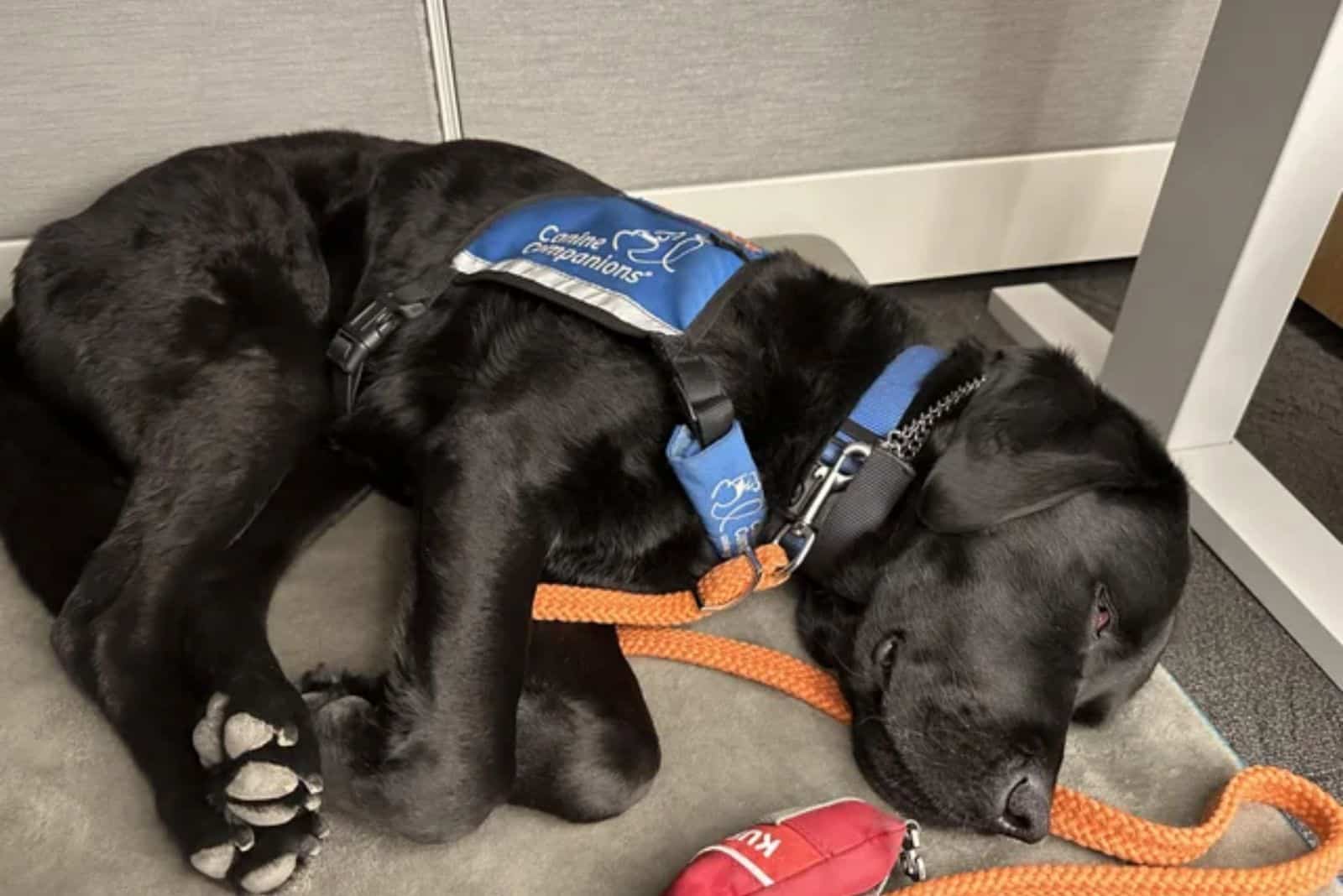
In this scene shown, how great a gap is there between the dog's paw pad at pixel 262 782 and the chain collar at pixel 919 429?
77 cm

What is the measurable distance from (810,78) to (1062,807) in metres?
1.57

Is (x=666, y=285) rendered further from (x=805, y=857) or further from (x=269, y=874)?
(x=269, y=874)

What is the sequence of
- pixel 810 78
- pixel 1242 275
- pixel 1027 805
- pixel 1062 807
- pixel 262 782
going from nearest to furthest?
1. pixel 262 782
2. pixel 1027 805
3. pixel 1062 807
4. pixel 1242 275
5. pixel 810 78

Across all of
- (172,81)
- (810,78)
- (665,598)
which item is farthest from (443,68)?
(665,598)

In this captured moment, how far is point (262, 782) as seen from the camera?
107cm

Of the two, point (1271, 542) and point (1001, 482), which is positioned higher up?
point (1001, 482)

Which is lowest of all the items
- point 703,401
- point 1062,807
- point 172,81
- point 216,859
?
point 1062,807

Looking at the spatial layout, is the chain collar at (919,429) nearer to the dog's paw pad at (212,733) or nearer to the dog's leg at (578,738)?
the dog's leg at (578,738)

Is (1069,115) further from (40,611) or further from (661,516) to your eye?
(40,611)

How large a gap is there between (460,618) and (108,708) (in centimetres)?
46

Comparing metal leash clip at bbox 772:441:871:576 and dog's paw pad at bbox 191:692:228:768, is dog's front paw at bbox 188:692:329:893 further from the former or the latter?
metal leash clip at bbox 772:441:871:576

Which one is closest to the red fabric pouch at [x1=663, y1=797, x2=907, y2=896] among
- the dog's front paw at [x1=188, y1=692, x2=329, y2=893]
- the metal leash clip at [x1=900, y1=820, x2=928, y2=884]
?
the metal leash clip at [x1=900, y1=820, x2=928, y2=884]

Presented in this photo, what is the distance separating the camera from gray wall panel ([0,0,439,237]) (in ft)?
6.03

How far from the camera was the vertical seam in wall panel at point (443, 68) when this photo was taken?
1.98 m
